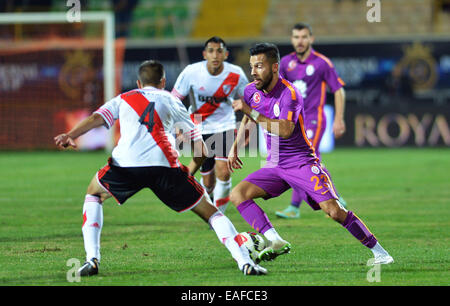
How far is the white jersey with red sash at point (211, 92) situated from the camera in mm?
9523

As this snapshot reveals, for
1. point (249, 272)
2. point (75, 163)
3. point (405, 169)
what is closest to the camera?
point (249, 272)

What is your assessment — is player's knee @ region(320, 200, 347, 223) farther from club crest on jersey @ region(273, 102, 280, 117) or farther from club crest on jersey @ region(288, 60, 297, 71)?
club crest on jersey @ region(288, 60, 297, 71)

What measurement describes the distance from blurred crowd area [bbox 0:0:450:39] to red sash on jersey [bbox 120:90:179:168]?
776 inches

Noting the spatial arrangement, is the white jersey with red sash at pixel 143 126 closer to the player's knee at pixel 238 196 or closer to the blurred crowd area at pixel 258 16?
the player's knee at pixel 238 196

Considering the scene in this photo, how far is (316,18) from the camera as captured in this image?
27.2 metres

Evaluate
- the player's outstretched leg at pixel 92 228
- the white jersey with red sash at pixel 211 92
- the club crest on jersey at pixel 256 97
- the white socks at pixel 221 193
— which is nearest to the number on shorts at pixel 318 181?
the club crest on jersey at pixel 256 97

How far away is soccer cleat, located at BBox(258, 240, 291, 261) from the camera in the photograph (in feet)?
21.6

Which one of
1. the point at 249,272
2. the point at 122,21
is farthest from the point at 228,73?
the point at 122,21

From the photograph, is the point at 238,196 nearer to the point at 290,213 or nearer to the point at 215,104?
the point at 215,104

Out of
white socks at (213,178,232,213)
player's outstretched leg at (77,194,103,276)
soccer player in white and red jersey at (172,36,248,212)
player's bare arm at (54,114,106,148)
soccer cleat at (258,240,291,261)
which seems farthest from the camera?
white socks at (213,178,232,213)

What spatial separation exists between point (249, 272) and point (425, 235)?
3163 mm

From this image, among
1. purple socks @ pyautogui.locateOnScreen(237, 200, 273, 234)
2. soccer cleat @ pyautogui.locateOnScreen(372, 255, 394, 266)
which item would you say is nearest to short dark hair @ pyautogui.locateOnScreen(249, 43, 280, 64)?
purple socks @ pyautogui.locateOnScreen(237, 200, 273, 234)
